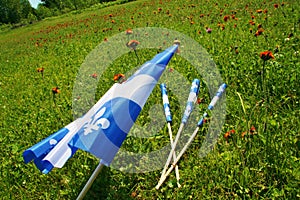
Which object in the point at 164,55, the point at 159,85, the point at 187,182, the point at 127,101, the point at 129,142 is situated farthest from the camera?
the point at 159,85

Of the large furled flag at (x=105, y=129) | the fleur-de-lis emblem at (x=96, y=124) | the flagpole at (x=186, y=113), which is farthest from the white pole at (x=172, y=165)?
the fleur-de-lis emblem at (x=96, y=124)

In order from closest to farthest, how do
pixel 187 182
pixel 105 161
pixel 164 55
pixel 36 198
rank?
1. pixel 105 161
2. pixel 187 182
3. pixel 164 55
4. pixel 36 198

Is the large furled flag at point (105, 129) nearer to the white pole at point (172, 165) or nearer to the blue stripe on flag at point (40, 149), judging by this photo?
the blue stripe on flag at point (40, 149)

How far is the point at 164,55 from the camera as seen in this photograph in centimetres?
206

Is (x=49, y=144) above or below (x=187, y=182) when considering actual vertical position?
above

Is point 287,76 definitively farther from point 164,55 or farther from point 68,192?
point 68,192

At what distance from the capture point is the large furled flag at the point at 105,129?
152cm

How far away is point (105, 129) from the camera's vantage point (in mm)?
1542

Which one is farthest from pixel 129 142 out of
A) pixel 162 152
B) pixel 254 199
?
pixel 254 199

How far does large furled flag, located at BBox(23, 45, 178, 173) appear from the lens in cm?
152

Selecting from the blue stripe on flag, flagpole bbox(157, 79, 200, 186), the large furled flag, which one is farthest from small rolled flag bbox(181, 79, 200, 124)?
the blue stripe on flag

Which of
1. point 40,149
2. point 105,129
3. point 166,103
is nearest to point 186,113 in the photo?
point 166,103

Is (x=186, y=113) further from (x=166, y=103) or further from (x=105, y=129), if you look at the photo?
(x=105, y=129)

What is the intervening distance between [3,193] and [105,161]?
4.34 ft
